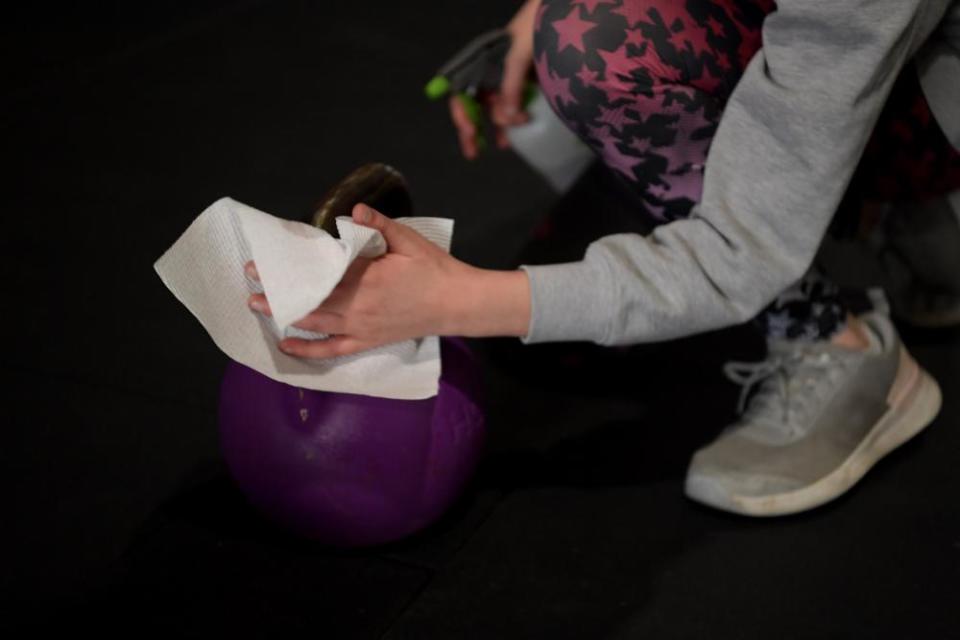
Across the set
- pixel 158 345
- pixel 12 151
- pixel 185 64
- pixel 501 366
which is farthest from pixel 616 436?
pixel 185 64

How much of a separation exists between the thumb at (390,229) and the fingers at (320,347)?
0.08 m

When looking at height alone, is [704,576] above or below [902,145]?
below

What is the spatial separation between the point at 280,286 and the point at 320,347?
0.26 ft

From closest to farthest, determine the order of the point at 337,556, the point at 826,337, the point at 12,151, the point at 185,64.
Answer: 1. the point at 337,556
2. the point at 826,337
3. the point at 12,151
4. the point at 185,64

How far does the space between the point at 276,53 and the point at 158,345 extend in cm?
104

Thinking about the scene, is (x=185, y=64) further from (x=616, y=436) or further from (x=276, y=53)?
(x=616, y=436)

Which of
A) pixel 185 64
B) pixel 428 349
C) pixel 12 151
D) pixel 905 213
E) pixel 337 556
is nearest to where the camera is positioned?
pixel 428 349

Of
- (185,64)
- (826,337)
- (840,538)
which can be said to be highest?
(185,64)

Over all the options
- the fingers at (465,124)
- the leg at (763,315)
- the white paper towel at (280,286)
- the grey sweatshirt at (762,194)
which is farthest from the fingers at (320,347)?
the fingers at (465,124)

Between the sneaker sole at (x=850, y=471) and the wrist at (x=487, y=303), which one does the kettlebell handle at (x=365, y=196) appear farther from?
the sneaker sole at (x=850, y=471)

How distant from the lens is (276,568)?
0.98 meters

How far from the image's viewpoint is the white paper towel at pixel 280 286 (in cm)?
79

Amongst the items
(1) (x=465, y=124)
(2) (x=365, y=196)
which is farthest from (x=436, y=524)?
(1) (x=465, y=124)

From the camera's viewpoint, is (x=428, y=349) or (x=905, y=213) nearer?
(x=428, y=349)
